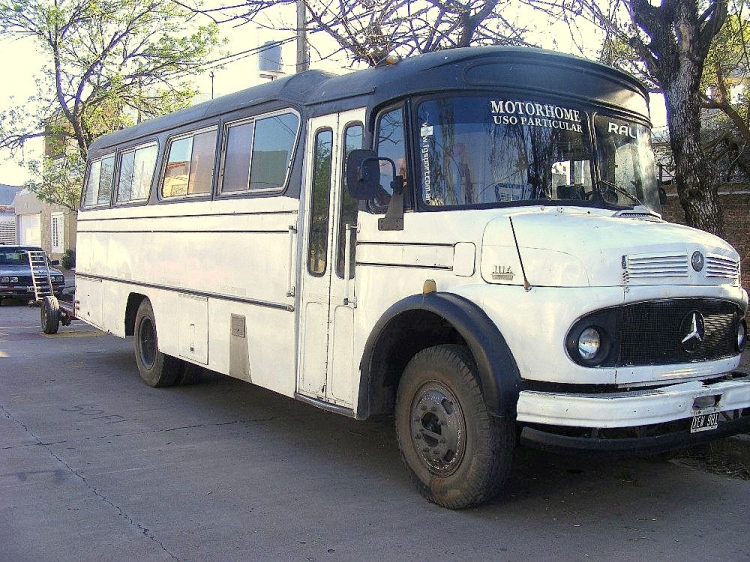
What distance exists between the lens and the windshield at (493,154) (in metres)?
5.16

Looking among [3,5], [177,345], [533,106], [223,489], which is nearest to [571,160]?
[533,106]

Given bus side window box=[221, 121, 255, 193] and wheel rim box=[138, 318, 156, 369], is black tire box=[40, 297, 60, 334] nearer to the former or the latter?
wheel rim box=[138, 318, 156, 369]

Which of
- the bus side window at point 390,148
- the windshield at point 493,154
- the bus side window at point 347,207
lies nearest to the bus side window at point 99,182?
the bus side window at point 347,207

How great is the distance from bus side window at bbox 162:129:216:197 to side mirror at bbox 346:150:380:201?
2.96 m

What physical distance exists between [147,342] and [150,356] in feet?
0.61

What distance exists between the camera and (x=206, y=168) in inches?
316

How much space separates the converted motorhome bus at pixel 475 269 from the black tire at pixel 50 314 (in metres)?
7.37

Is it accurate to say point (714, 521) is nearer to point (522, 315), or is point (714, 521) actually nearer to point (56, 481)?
point (522, 315)

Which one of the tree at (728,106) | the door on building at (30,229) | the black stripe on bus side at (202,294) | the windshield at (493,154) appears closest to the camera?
the windshield at (493,154)

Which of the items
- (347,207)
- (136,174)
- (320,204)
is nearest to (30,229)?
(136,174)

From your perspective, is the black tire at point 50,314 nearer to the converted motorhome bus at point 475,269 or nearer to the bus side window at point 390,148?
the converted motorhome bus at point 475,269

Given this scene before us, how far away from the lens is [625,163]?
582 cm

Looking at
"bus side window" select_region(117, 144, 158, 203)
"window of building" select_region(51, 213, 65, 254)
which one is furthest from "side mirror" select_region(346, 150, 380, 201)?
"window of building" select_region(51, 213, 65, 254)

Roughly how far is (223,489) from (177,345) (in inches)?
125
